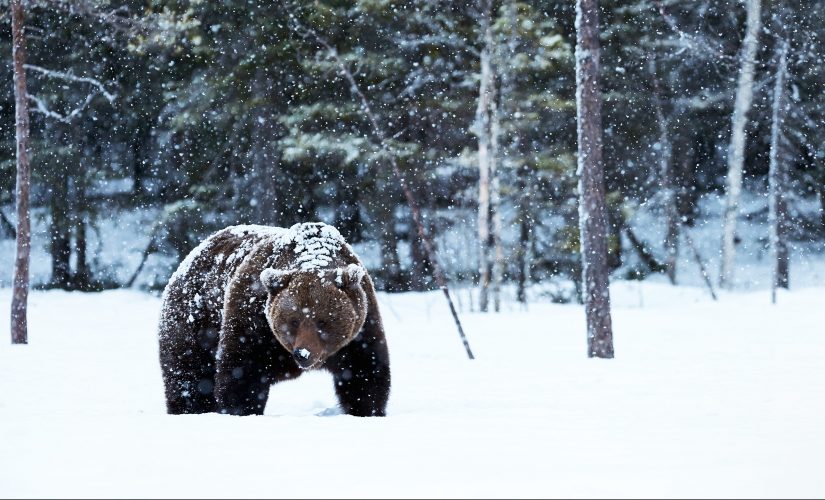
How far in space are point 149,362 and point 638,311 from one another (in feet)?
30.6

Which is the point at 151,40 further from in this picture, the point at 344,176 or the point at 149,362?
the point at 344,176

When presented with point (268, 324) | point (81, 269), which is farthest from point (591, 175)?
point (81, 269)

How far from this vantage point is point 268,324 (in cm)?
534

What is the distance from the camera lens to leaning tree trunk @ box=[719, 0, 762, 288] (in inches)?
755

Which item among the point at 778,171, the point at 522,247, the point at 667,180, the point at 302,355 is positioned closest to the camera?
the point at 302,355

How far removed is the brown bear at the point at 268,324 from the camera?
16.5 ft

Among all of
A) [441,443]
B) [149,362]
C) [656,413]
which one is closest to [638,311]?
[149,362]

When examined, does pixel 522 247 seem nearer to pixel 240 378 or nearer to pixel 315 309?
pixel 240 378

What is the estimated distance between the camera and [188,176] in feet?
64.3

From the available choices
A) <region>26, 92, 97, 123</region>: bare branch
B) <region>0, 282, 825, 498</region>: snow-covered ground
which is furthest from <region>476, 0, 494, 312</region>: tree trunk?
<region>26, 92, 97, 123</region>: bare branch

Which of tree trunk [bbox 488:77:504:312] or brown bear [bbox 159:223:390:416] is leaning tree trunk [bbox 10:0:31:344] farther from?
tree trunk [bbox 488:77:504:312]

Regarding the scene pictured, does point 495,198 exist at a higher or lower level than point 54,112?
lower

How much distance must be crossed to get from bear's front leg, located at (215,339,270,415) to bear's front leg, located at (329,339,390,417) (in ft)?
1.72

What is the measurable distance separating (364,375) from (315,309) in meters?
0.77
